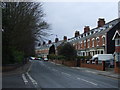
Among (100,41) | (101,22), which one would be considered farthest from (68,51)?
(101,22)

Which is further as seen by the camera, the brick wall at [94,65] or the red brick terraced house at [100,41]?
the red brick terraced house at [100,41]

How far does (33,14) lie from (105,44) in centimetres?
2392

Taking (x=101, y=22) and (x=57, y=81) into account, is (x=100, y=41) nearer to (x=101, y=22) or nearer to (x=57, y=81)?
(x=101, y=22)

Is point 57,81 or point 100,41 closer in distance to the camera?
point 57,81

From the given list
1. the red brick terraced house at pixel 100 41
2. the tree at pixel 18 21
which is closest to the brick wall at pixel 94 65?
the red brick terraced house at pixel 100 41

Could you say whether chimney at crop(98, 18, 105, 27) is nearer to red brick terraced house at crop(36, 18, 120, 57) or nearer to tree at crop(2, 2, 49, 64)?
red brick terraced house at crop(36, 18, 120, 57)

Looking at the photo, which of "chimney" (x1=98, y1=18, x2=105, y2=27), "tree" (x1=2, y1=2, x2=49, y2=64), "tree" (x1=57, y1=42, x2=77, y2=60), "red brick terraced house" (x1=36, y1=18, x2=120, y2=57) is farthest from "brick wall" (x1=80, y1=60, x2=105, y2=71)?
"chimney" (x1=98, y1=18, x2=105, y2=27)

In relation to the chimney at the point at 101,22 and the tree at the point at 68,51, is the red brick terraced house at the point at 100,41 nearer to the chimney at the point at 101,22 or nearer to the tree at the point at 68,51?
the chimney at the point at 101,22

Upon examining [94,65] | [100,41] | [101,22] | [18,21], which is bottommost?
[94,65]

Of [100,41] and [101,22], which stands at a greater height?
[101,22]

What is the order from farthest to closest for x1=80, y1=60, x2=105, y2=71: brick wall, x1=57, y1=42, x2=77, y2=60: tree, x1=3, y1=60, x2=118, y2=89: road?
x1=57, y1=42, x2=77, y2=60: tree
x1=80, y1=60, x2=105, y2=71: brick wall
x1=3, y1=60, x2=118, y2=89: road

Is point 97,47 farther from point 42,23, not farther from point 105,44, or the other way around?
point 42,23

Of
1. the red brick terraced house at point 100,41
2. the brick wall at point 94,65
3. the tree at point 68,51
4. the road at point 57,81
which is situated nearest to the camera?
the road at point 57,81

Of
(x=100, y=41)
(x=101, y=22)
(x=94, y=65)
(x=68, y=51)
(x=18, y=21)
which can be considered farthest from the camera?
(x=101, y=22)
